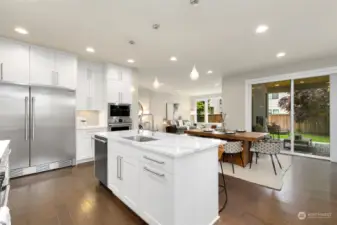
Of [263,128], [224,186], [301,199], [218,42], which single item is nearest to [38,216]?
[224,186]

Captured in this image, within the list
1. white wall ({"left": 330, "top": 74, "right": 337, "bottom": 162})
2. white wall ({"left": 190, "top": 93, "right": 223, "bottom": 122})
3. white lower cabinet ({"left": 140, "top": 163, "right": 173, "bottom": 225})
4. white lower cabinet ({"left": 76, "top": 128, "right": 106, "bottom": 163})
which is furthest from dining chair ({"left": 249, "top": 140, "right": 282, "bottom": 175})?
white wall ({"left": 190, "top": 93, "right": 223, "bottom": 122})

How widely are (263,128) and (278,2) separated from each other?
14.6 feet

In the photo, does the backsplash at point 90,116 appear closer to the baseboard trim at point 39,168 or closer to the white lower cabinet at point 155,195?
the baseboard trim at point 39,168

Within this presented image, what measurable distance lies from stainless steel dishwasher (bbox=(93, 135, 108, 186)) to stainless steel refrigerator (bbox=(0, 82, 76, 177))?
1.44 m

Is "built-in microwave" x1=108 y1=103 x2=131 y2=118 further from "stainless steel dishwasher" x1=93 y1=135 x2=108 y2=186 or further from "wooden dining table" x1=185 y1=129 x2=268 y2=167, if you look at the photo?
"wooden dining table" x1=185 y1=129 x2=268 y2=167

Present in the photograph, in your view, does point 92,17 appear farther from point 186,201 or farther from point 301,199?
point 301,199

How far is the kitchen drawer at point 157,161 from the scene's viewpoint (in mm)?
1578

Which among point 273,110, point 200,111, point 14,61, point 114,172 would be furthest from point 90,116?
point 200,111

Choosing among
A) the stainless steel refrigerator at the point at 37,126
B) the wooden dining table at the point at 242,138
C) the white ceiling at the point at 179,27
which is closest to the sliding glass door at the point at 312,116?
the white ceiling at the point at 179,27

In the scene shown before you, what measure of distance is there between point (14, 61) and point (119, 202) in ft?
11.0

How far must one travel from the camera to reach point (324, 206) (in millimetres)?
2291

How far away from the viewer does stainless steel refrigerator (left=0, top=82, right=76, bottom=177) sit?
3.28m

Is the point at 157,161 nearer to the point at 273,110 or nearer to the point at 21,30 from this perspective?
the point at 21,30

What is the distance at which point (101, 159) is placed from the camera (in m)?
2.89
